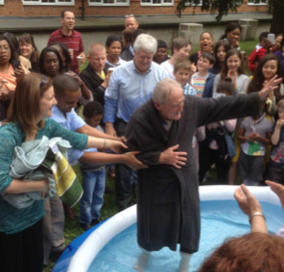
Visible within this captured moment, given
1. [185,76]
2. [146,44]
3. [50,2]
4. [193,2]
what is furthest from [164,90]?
[50,2]

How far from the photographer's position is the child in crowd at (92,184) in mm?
3826

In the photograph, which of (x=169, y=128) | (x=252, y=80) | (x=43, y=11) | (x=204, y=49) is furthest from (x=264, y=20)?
(x=169, y=128)

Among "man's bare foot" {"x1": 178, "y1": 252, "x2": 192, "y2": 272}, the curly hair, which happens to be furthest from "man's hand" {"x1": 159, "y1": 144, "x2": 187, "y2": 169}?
the curly hair

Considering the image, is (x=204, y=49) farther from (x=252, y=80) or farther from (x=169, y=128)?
(x=169, y=128)

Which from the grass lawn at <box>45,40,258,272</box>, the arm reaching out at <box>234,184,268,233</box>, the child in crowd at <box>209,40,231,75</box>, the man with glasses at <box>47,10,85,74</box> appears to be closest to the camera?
the arm reaching out at <box>234,184,268,233</box>

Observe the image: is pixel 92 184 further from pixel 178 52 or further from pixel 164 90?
pixel 178 52

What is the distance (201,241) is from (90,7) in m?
17.3

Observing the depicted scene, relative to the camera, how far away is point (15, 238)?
2645mm

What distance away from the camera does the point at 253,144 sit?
455 centimetres

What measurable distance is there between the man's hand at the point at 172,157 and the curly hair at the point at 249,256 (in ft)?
4.84

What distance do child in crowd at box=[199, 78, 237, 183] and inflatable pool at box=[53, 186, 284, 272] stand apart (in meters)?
0.49

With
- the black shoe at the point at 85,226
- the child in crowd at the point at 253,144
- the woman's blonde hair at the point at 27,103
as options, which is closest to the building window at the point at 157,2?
the child in crowd at the point at 253,144

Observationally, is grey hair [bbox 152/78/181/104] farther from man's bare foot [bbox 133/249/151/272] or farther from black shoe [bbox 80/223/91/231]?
black shoe [bbox 80/223/91/231]

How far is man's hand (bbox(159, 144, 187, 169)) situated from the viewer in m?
2.76
